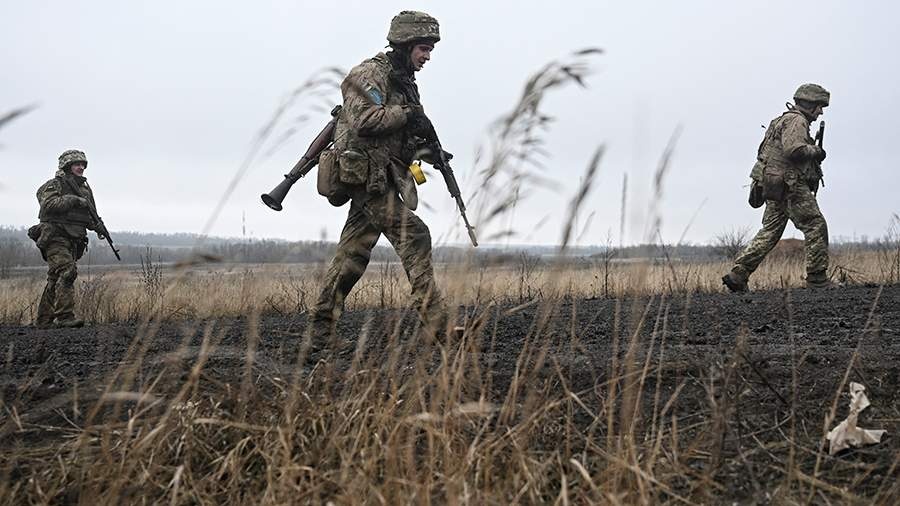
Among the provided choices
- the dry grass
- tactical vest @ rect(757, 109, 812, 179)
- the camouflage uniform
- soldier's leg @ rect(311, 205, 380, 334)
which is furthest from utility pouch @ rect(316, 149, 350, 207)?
tactical vest @ rect(757, 109, 812, 179)

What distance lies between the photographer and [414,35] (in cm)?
455

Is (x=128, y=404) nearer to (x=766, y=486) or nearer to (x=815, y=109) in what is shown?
(x=766, y=486)

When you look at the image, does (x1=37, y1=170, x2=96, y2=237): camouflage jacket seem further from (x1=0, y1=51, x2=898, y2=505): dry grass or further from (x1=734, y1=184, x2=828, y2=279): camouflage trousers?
(x1=734, y1=184, x2=828, y2=279): camouflage trousers

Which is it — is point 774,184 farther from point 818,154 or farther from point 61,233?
point 61,233

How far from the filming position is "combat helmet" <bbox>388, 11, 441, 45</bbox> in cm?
455

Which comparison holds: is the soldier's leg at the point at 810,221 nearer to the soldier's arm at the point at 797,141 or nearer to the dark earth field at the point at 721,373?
the soldier's arm at the point at 797,141

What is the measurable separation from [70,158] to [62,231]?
0.74 meters

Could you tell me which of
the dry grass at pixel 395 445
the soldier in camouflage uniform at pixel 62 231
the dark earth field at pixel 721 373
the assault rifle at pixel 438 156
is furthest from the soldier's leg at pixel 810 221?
the soldier in camouflage uniform at pixel 62 231

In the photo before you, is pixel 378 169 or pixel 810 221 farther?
pixel 810 221

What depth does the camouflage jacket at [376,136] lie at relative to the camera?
173 inches

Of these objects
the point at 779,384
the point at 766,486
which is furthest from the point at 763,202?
the point at 766,486

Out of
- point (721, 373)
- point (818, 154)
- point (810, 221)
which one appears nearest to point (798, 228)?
point (810, 221)

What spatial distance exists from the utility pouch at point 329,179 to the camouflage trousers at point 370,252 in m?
0.11

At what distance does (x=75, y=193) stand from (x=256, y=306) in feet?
23.0
